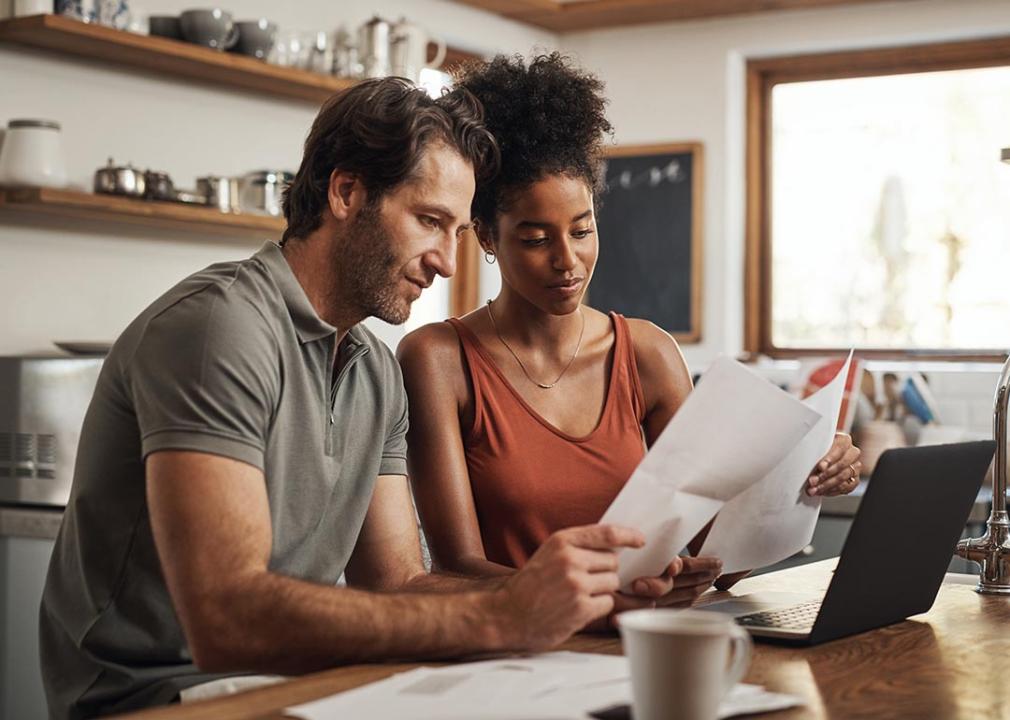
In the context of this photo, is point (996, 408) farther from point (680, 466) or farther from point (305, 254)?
point (305, 254)

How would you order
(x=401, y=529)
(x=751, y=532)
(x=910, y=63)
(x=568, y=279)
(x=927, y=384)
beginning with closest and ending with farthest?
(x=751, y=532)
(x=401, y=529)
(x=568, y=279)
(x=927, y=384)
(x=910, y=63)

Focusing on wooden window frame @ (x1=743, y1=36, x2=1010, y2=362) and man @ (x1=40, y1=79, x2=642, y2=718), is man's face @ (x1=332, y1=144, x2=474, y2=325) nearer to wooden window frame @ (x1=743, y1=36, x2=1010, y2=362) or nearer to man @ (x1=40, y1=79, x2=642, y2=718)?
man @ (x1=40, y1=79, x2=642, y2=718)

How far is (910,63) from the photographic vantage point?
511 centimetres

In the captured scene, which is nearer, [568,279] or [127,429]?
[127,429]

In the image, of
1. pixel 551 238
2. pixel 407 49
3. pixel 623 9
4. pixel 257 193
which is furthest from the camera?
pixel 623 9

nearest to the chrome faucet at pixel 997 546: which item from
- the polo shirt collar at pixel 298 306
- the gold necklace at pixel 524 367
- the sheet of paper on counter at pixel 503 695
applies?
the gold necklace at pixel 524 367

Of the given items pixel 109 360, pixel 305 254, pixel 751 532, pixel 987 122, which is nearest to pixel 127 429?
pixel 109 360

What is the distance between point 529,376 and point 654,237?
136 inches

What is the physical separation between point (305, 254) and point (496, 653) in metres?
0.63

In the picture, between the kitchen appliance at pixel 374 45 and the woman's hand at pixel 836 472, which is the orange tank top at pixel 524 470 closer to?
the woman's hand at pixel 836 472

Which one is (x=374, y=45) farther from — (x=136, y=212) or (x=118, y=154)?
(x=136, y=212)

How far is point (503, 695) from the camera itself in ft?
3.76

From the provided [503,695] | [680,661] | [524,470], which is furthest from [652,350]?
[680,661]

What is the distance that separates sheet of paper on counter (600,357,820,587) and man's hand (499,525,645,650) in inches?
1.9
